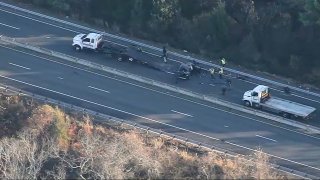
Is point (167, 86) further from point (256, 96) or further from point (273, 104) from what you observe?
point (273, 104)

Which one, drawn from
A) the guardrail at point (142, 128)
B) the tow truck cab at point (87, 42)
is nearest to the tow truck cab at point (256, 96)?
the guardrail at point (142, 128)

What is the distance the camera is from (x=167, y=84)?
61750mm

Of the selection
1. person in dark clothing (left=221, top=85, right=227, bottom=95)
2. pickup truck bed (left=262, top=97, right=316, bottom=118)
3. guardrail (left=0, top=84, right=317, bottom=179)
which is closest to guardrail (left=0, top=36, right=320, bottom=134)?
pickup truck bed (left=262, top=97, right=316, bottom=118)

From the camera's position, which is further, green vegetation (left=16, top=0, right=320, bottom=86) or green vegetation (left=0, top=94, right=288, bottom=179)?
green vegetation (left=16, top=0, right=320, bottom=86)

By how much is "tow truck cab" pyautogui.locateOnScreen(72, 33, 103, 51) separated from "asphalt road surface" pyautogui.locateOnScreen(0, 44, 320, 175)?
2661mm

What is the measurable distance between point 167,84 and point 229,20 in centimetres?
1045

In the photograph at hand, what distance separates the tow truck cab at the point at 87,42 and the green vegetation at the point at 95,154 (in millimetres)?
9695

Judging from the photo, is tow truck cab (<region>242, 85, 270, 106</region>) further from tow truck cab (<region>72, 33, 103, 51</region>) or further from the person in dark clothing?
tow truck cab (<region>72, 33, 103, 51</region>)

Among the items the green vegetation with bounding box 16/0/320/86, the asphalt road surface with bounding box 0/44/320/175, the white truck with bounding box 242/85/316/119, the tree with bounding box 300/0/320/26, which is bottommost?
the asphalt road surface with bounding box 0/44/320/175

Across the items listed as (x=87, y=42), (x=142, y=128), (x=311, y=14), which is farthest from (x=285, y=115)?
(x=87, y=42)

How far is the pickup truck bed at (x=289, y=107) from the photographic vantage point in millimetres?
57656

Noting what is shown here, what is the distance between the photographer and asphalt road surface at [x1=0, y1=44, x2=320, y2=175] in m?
55.3

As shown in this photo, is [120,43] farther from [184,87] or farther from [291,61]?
[291,61]

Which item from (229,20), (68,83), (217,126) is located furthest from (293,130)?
(68,83)
